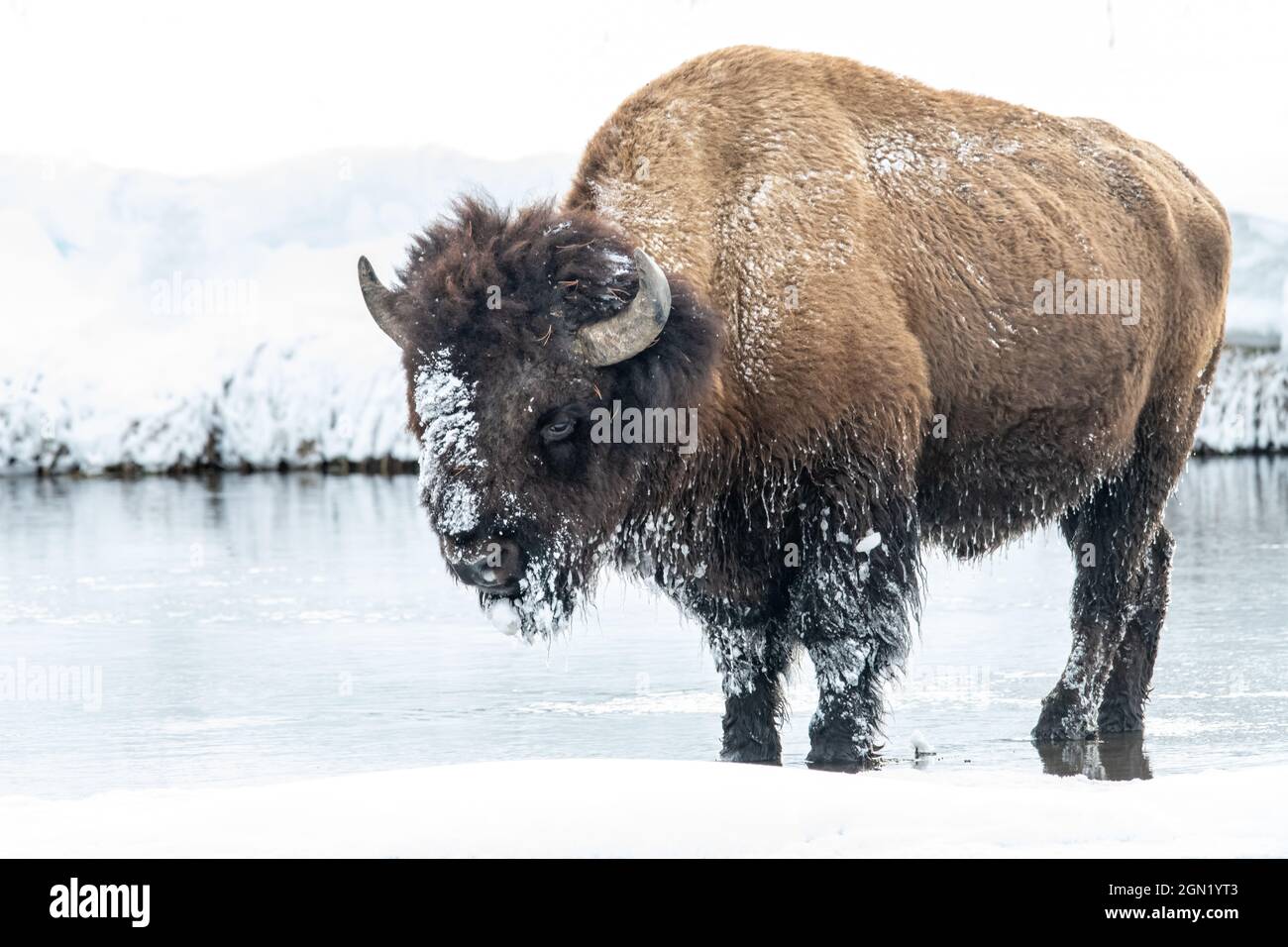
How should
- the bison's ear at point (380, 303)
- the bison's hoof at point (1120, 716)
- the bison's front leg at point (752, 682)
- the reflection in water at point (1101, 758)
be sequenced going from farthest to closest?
the bison's hoof at point (1120, 716) → the bison's front leg at point (752, 682) → the reflection in water at point (1101, 758) → the bison's ear at point (380, 303)

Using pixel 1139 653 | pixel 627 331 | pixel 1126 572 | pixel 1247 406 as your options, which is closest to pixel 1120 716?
pixel 1139 653

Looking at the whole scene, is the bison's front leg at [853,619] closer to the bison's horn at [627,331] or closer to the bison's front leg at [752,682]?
the bison's front leg at [752,682]

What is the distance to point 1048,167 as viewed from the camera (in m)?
7.37

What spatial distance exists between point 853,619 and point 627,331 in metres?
1.43

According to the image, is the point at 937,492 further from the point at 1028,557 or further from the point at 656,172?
the point at 1028,557

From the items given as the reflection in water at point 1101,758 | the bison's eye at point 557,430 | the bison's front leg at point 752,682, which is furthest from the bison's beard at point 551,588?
the reflection in water at point 1101,758

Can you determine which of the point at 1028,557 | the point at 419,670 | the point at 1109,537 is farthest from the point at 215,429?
the point at 1109,537

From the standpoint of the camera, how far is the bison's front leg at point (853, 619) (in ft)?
19.6

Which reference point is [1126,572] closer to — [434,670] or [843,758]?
[843,758]

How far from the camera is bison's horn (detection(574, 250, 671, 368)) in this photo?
17.8 ft

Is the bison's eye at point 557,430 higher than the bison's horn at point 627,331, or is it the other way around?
the bison's horn at point 627,331

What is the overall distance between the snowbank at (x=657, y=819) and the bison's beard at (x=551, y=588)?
Answer: 913 millimetres

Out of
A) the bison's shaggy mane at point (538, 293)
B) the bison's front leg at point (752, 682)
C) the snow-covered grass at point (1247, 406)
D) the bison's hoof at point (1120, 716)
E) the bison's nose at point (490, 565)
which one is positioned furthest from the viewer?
the snow-covered grass at point (1247, 406)

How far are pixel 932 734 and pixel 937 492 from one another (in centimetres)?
104
